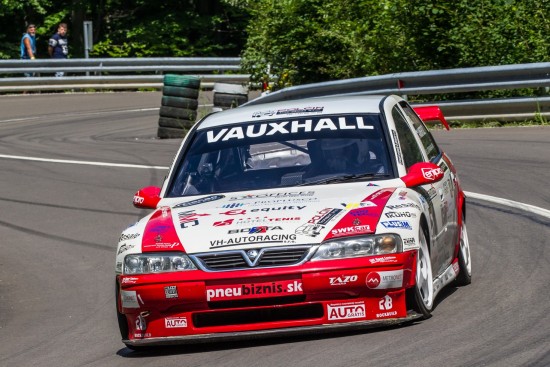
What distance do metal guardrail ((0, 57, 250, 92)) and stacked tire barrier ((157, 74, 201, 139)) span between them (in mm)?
12514

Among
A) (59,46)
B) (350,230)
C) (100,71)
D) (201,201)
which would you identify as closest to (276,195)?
(201,201)

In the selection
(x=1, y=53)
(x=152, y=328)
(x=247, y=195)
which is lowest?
(x=1, y=53)

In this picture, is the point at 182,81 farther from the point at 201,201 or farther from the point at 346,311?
the point at 346,311

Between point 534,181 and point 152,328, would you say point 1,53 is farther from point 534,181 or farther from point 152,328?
point 152,328

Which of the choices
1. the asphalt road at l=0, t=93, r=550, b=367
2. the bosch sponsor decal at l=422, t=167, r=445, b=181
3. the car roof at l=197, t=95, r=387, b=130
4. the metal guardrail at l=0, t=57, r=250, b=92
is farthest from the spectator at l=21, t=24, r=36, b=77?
the bosch sponsor decal at l=422, t=167, r=445, b=181

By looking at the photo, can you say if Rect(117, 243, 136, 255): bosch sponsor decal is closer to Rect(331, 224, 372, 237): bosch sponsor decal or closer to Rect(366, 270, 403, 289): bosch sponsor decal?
Rect(331, 224, 372, 237): bosch sponsor decal

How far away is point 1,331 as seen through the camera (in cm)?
848

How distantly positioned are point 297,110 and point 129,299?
2.23 meters

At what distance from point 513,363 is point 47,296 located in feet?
15.5

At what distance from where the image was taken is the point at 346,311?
6855mm

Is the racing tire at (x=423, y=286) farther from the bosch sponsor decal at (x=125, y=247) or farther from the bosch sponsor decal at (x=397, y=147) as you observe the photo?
the bosch sponsor decal at (x=125, y=247)

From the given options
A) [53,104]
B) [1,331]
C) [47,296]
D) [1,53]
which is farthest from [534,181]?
[1,53]

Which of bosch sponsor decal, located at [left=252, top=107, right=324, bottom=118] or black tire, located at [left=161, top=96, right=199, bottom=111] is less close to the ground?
bosch sponsor decal, located at [left=252, top=107, right=324, bottom=118]

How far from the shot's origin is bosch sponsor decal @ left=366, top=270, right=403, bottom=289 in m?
6.82
